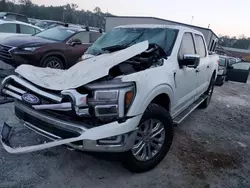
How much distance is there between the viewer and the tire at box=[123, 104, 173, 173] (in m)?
2.61

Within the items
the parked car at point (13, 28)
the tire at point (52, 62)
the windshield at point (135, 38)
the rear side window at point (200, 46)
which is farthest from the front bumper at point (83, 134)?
the parked car at point (13, 28)

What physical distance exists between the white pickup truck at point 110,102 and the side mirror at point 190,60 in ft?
0.05

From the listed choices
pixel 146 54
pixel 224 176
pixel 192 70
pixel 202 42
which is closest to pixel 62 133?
pixel 146 54

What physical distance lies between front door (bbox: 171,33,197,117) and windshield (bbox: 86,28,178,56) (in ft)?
0.81

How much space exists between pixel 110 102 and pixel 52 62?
191 inches

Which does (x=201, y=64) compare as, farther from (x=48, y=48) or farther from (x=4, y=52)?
(x=4, y=52)

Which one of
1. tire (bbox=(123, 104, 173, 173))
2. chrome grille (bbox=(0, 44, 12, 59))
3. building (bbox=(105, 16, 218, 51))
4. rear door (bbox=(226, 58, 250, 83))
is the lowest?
rear door (bbox=(226, 58, 250, 83))

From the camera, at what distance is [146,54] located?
3.25m

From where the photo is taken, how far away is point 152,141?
2.91 m

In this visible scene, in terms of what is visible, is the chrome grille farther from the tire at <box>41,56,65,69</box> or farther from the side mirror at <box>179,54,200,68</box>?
the side mirror at <box>179,54,200,68</box>

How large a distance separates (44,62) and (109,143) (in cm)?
472

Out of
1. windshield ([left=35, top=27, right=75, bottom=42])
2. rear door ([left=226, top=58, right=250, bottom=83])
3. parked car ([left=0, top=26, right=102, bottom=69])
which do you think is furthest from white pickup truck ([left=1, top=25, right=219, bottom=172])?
rear door ([left=226, top=58, right=250, bottom=83])

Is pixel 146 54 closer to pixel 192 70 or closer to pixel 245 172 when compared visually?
pixel 192 70

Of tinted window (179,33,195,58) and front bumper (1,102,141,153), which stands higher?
tinted window (179,33,195,58)
